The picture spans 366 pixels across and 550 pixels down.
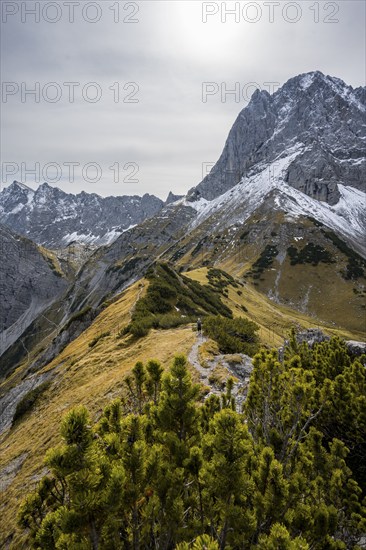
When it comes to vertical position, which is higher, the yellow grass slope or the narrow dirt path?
the narrow dirt path

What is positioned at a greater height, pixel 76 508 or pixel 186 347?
pixel 76 508

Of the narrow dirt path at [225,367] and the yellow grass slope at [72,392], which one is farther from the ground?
the narrow dirt path at [225,367]

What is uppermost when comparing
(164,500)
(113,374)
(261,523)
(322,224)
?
(322,224)

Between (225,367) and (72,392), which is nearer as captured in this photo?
(225,367)

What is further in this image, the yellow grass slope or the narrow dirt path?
the narrow dirt path

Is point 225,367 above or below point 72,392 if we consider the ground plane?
above

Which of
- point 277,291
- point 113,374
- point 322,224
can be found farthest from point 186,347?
point 322,224

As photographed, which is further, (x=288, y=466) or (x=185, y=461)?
(x=288, y=466)

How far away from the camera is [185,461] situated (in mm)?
4914

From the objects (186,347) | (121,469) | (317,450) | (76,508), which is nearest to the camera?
(76,508)

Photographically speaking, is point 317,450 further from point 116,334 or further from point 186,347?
point 116,334

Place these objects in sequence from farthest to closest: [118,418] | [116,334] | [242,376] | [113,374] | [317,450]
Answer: [116,334] → [113,374] → [242,376] → [317,450] → [118,418]

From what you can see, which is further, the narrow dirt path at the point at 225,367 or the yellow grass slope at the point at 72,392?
the narrow dirt path at the point at 225,367

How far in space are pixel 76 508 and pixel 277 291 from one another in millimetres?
125915
